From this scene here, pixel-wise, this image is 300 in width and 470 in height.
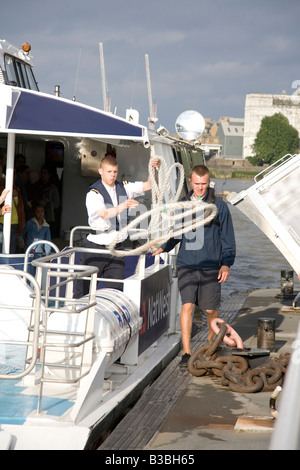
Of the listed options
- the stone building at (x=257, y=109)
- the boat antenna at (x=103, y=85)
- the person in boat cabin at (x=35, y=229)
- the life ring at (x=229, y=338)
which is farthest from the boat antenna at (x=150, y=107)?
the stone building at (x=257, y=109)

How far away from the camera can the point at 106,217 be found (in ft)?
19.7

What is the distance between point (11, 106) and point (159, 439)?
3.74 metres

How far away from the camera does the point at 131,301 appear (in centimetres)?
604

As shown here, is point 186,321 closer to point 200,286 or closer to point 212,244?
point 200,286

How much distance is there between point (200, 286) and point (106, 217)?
1.37 meters

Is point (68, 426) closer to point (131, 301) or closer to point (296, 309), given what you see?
point (131, 301)

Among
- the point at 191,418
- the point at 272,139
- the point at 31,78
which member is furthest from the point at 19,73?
the point at 272,139

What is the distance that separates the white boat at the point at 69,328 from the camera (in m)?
4.50

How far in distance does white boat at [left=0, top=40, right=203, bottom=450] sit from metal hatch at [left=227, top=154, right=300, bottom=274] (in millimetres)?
1182

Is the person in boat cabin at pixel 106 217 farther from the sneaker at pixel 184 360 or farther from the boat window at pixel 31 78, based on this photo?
the boat window at pixel 31 78

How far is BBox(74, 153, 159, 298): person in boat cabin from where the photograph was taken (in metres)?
6.19

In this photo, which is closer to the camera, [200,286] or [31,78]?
[200,286]

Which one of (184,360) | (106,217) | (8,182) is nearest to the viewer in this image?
(106,217)

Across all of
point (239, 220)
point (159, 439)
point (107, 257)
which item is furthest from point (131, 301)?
point (239, 220)
